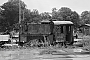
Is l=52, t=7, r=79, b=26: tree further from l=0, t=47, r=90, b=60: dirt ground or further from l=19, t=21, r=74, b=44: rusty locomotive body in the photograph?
l=0, t=47, r=90, b=60: dirt ground

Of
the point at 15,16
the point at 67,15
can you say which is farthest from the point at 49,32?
the point at 15,16

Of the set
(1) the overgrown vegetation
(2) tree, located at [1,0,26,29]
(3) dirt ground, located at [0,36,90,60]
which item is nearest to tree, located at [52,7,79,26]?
(1) the overgrown vegetation

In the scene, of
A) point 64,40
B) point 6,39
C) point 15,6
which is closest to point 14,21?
point 15,6

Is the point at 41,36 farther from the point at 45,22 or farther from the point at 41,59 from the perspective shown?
the point at 41,59

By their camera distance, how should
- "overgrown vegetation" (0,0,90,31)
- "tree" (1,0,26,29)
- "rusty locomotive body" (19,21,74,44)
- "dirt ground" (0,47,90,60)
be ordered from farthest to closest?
"tree" (1,0,26,29) → "overgrown vegetation" (0,0,90,31) → "rusty locomotive body" (19,21,74,44) → "dirt ground" (0,47,90,60)

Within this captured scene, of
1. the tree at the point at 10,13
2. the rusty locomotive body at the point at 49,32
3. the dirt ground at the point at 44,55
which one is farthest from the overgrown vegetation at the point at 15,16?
the dirt ground at the point at 44,55

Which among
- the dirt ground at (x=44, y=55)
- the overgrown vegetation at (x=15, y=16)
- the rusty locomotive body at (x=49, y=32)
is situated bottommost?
the dirt ground at (x=44, y=55)

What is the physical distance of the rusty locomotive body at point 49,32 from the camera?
19.9 meters

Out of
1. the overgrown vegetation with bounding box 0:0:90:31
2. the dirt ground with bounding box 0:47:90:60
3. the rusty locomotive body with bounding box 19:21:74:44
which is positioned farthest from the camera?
the overgrown vegetation with bounding box 0:0:90:31

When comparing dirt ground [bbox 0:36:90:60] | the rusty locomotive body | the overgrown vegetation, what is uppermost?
the overgrown vegetation

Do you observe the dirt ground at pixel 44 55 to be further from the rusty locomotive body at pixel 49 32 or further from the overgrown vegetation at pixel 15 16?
the overgrown vegetation at pixel 15 16

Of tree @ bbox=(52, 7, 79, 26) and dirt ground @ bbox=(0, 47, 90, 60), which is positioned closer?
dirt ground @ bbox=(0, 47, 90, 60)

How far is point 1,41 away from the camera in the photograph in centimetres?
2172

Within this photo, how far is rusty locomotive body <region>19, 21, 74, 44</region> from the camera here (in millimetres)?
19938
